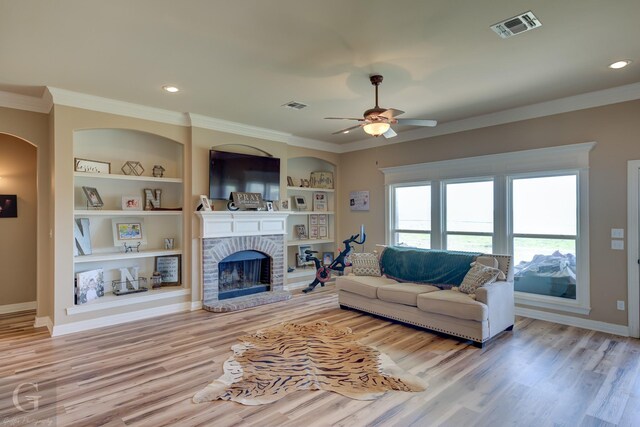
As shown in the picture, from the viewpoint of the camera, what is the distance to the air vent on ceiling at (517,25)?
2.63 metres

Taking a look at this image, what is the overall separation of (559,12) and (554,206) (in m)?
2.98

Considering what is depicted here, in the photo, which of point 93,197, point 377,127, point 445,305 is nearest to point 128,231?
point 93,197

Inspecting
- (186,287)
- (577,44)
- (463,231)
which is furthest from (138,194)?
(577,44)

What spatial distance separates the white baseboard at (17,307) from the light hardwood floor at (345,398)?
1.60 feet

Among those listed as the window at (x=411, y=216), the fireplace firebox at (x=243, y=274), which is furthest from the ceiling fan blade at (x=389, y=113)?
the fireplace firebox at (x=243, y=274)

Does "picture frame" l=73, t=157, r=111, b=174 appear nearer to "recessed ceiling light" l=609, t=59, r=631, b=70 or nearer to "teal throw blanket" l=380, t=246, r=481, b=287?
"teal throw blanket" l=380, t=246, r=481, b=287

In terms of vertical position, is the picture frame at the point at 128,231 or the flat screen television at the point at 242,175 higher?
the flat screen television at the point at 242,175

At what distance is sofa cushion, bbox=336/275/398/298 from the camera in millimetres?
4824

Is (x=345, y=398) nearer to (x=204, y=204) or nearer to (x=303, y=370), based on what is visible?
(x=303, y=370)

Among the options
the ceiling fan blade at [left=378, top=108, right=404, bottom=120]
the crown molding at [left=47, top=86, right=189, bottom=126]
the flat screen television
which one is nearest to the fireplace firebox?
the flat screen television

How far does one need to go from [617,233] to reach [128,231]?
6.55 m

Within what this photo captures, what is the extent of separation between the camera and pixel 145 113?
4875 mm

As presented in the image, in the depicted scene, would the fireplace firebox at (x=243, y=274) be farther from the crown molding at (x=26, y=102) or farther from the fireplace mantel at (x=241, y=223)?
the crown molding at (x=26, y=102)

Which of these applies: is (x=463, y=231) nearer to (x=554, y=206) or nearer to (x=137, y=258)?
(x=554, y=206)
